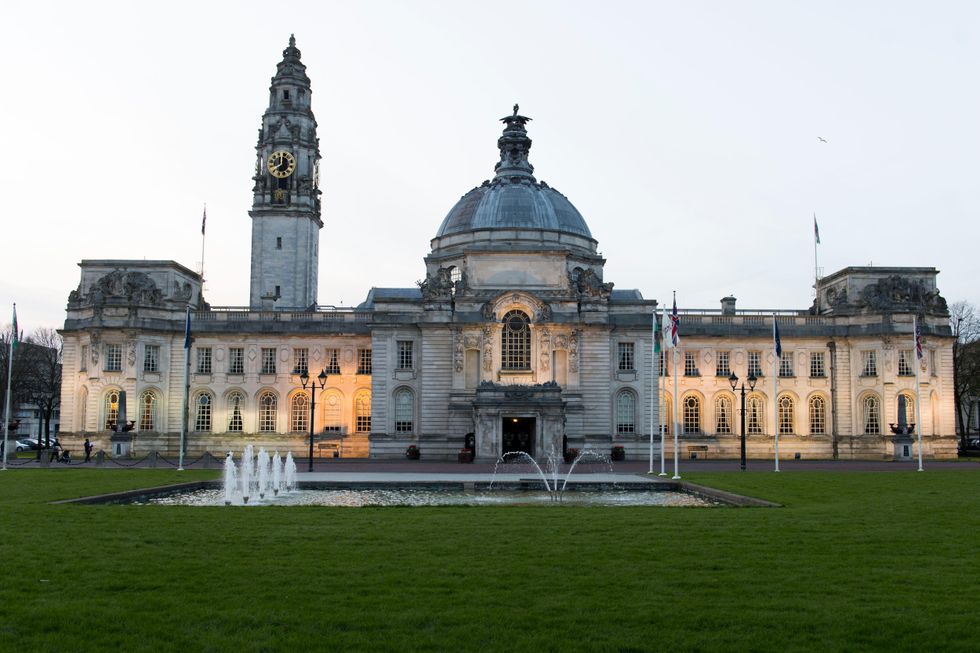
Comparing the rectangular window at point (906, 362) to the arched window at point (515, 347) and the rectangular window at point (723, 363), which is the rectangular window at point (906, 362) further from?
the arched window at point (515, 347)

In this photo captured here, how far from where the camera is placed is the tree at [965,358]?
82.9m

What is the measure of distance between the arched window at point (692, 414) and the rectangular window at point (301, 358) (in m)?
27.8

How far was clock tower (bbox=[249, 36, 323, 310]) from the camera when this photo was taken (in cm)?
8100

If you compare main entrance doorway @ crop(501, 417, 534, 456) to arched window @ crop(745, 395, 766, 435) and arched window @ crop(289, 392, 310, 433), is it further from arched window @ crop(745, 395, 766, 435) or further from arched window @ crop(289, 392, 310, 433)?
arched window @ crop(745, 395, 766, 435)

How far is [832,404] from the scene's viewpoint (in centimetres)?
7031

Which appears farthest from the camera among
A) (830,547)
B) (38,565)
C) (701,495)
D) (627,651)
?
(701,495)

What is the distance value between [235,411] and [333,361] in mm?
8045

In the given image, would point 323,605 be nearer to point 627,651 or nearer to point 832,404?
point 627,651

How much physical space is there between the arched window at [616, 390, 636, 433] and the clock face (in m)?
34.6

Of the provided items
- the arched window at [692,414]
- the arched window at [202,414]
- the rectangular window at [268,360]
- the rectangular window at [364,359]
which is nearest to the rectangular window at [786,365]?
the arched window at [692,414]

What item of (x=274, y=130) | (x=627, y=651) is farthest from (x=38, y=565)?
(x=274, y=130)

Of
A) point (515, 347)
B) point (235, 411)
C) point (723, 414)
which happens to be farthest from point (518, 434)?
point (235, 411)

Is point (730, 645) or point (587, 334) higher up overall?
point (587, 334)

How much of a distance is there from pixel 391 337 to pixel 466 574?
53466 mm
